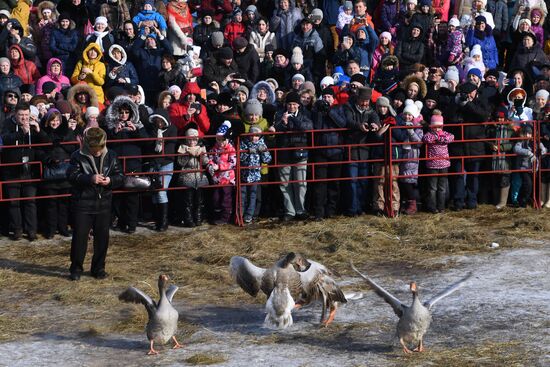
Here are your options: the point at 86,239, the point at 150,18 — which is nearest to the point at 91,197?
the point at 86,239

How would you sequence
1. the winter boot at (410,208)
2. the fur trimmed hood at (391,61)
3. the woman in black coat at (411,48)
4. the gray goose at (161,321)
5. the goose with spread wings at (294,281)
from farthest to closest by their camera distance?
1. the woman in black coat at (411,48)
2. the fur trimmed hood at (391,61)
3. the winter boot at (410,208)
4. the goose with spread wings at (294,281)
5. the gray goose at (161,321)

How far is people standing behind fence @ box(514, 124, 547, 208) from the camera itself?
55.8 ft

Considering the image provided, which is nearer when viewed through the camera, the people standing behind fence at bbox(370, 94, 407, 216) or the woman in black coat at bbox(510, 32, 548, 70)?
the people standing behind fence at bbox(370, 94, 407, 216)

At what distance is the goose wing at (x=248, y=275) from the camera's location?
11445 mm

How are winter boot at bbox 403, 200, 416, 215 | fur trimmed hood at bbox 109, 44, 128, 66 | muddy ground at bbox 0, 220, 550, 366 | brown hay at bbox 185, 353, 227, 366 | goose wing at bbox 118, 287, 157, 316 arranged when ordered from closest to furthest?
brown hay at bbox 185, 353, 227, 366, muddy ground at bbox 0, 220, 550, 366, goose wing at bbox 118, 287, 157, 316, winter boot at bbox 403, 200, 416, 215, fur trimmed hood at bbox 109, 44, 128, 66

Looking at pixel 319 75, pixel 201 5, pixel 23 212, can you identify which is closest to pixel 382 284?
pixel 23 212

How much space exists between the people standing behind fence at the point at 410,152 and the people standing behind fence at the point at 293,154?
1396 millimetres

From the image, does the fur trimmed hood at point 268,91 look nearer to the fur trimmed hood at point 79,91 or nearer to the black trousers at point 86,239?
the fur trimmed hood at point 79,91

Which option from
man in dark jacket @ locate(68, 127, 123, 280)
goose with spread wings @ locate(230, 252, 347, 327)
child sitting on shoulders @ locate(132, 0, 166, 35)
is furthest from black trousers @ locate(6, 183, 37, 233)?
goose with spread wings @ locate(230, 252, 347, 327)

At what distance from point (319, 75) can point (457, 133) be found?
Answer: 3217 mm

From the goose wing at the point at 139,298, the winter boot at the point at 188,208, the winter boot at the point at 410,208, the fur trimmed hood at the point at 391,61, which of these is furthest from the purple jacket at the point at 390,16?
the goose wing at the point at 139,298

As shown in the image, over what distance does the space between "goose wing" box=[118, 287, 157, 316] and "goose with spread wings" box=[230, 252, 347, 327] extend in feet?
3.71

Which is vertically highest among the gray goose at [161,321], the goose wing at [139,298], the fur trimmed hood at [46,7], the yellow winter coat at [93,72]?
the fur trimmed hood at [46,7]

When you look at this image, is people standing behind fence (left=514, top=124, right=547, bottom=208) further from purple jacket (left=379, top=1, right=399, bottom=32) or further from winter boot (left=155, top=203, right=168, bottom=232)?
winter boot (left=155, top=203, right=168, bottom=232)
